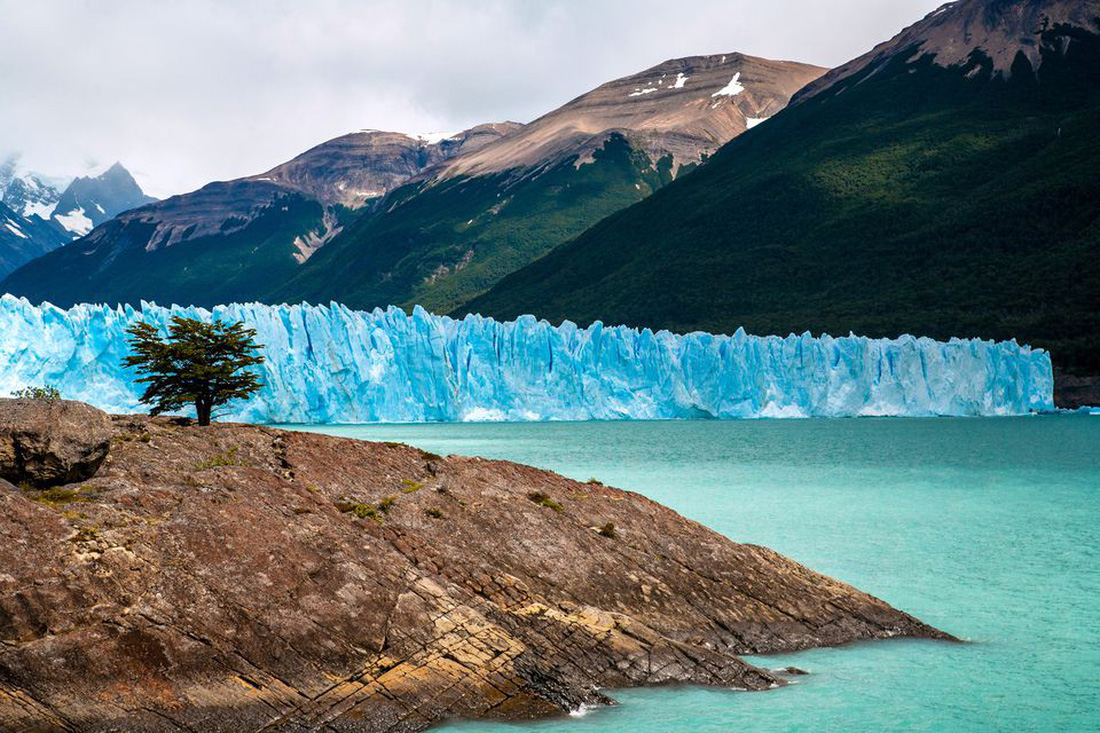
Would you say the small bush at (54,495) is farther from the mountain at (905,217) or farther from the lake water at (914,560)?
the mountain at (905,217)

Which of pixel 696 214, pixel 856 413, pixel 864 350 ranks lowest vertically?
pixel 856 413

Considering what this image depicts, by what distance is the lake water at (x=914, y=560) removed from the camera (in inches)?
405

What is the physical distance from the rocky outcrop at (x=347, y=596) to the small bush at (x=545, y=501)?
0.03 metres

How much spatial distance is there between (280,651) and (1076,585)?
43.0 ft

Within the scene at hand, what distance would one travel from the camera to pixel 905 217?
9950cm

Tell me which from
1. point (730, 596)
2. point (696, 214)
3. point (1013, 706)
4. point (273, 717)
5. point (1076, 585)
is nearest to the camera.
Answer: point (273, 717)

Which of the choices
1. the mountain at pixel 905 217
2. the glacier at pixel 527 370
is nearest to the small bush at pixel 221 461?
the glacier at pixel 527 370

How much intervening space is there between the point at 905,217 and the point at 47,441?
99.1 m

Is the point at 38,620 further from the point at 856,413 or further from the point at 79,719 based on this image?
the point at 856,413

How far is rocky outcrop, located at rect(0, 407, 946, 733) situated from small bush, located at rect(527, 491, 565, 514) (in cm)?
3

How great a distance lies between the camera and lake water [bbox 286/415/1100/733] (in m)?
10.3

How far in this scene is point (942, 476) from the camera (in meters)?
35.0

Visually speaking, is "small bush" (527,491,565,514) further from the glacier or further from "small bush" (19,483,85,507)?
the glacier

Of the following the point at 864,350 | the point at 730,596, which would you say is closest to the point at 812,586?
the point at 730,596
